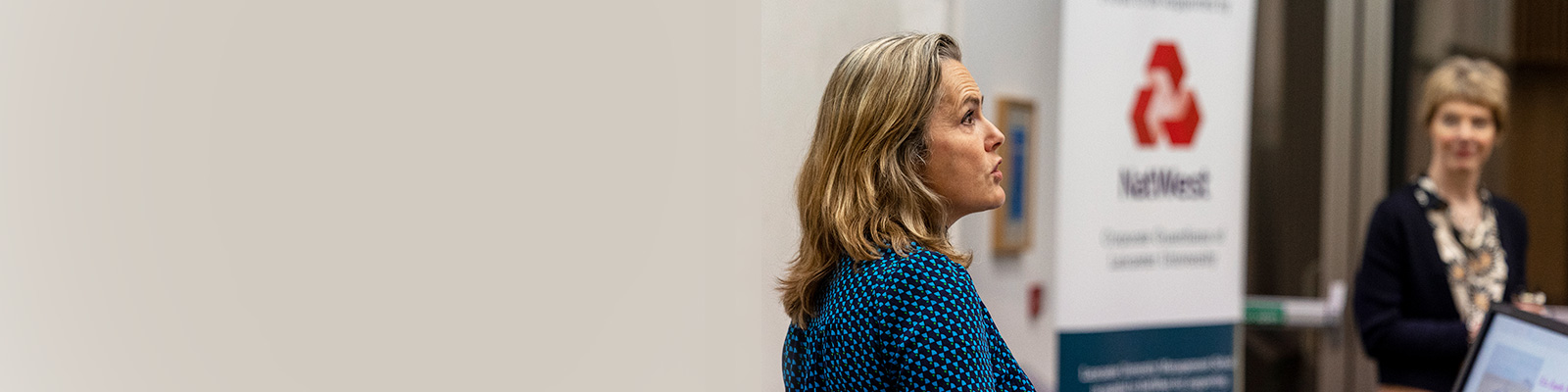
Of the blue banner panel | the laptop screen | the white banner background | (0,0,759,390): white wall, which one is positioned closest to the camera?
(0,0,759,390): white wall

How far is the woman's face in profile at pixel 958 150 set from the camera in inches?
54.8

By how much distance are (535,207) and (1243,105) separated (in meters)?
2.85

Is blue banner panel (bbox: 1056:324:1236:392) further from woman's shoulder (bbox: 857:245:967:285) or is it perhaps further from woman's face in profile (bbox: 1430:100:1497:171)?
woman's shoulder (bbox: 857:245:967:285)

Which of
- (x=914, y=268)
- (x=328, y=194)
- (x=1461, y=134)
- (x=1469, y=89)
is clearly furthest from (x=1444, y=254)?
(x=328, y=194)

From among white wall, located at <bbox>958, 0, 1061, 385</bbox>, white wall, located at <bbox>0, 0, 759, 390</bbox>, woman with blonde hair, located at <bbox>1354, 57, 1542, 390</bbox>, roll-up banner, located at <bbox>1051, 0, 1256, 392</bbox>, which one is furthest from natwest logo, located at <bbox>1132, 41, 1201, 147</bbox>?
white wall, located at <bbox>0, 0, 759, 390</bbox>

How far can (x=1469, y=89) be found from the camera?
3.18 metres

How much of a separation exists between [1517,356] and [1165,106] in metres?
1.97

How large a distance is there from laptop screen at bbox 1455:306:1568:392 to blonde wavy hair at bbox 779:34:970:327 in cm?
86

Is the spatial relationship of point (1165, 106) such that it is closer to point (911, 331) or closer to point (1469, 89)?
point (1469, 89)

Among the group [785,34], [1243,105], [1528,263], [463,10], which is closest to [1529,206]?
[1528,263]

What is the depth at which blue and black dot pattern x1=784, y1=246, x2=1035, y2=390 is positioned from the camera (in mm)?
1209

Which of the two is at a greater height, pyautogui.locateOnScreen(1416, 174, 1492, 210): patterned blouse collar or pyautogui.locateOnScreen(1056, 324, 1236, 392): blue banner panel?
pyautogui.locateOnScreen(1416, 174, 1492, 210): patterned blouse collar

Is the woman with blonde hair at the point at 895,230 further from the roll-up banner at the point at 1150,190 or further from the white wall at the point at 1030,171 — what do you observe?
the white wall at the point at 1030,171

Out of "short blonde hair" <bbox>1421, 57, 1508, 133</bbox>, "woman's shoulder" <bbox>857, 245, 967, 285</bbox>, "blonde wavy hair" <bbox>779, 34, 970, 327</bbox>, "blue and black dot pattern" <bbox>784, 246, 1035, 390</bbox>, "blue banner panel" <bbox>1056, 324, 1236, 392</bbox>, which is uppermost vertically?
"short blonde hair" <bbox>1421, 57, 1508, 133</bbox>
